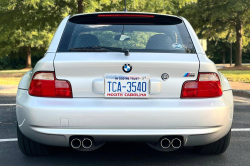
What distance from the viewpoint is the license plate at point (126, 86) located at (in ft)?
11.1

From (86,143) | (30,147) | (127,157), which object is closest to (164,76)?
(86,143)

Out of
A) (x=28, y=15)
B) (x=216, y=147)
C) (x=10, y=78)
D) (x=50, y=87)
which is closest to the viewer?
(x=50, y=87)

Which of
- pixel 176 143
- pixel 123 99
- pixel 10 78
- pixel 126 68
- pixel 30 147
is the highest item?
pixel 126 68

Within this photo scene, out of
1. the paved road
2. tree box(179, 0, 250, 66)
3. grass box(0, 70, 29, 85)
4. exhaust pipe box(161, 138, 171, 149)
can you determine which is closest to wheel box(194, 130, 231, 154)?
the paved road

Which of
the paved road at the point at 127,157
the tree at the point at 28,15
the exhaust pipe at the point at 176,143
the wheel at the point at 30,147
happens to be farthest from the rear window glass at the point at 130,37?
the tree at the point at 28,15

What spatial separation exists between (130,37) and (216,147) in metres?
1.51

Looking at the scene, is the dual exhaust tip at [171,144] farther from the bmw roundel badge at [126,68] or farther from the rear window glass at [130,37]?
the rear window glass at [130,37]

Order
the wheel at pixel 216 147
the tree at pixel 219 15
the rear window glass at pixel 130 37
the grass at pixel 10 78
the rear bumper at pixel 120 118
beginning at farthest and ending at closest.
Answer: the tree at pixel 219 15, the grass at pixel 10 78, the wheel at pixel 216 147, the rear window glass at pixel 130 37, the rear bumper at pixel 120 118

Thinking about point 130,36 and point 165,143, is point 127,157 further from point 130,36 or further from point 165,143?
point 130,36

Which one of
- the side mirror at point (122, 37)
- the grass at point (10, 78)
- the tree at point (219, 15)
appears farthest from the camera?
the tree at point (219, 15)

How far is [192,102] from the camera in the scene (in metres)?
3.43

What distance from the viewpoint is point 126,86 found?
3.38m

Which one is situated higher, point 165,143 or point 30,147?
point 165,143

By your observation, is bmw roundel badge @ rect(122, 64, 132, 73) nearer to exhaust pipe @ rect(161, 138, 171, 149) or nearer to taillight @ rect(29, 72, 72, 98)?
taillight @ rect(29, 72, 72, 98)
